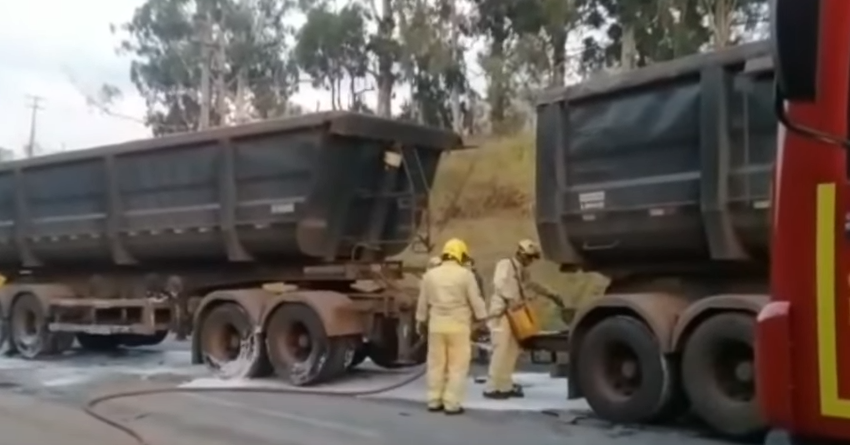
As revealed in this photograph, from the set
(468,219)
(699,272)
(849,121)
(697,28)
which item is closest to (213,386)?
(699,272)

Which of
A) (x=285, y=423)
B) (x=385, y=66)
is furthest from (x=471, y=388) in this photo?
(x=385, y=66)

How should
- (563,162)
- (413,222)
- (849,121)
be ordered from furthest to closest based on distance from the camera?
1. (413,222)
2. (563,162)
3. (849,121)

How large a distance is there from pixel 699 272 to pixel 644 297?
0.50 m

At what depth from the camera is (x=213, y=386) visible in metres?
11.5

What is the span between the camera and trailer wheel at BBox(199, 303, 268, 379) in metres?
11.9

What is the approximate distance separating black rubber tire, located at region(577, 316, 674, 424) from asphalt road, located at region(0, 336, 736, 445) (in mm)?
149

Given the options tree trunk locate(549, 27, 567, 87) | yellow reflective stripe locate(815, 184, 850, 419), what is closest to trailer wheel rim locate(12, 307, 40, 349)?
yellow reflective stripe locate(815, 184, 850, 419)

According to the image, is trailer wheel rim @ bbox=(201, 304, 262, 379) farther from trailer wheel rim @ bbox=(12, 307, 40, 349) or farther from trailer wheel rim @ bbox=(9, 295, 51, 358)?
trailer wheel rim @ bbox=(12, 307, 40, 349)

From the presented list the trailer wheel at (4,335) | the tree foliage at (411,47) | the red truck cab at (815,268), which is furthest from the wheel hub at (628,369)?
the tree foliage at (411,47)

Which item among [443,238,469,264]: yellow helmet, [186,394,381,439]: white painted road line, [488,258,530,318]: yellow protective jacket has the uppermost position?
[443,238,469,264]: yellow helmet

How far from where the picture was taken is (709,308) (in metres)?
8.19

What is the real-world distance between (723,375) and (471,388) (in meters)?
3.36

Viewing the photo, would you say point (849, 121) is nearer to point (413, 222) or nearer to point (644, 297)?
point (644, 297)

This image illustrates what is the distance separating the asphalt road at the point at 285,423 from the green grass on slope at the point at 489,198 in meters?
10.7
